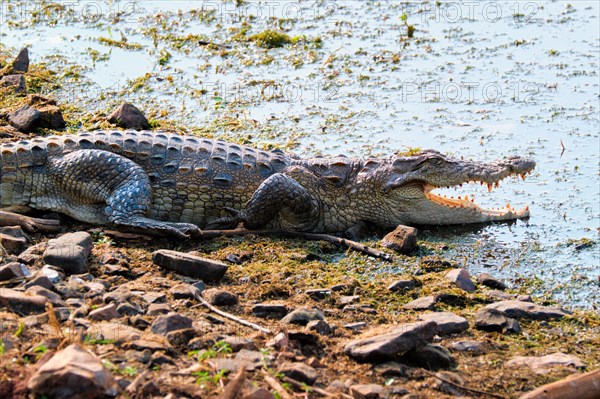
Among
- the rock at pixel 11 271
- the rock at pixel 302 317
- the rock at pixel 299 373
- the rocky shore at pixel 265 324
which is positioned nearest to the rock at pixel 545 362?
the rocky shore at pixel 265 324

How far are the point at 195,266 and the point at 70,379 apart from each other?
218 centimetres

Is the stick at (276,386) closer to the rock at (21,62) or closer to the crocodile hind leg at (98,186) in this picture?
the crocodile hind leg at (98,186)

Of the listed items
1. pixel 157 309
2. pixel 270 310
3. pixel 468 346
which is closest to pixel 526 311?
pixel 468 346

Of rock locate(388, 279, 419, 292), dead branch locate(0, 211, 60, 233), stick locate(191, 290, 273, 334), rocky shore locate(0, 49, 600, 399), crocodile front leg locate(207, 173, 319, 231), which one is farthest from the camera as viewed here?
crocodile front leg locate(207, 173, 319, 231)

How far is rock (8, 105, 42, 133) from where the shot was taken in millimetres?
8719

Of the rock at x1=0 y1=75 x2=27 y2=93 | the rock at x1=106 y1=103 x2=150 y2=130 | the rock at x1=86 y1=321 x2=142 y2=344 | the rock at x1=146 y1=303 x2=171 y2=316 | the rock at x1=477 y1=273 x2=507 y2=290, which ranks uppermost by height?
the rock at x1=0 y1=75 x2=27 y2=93

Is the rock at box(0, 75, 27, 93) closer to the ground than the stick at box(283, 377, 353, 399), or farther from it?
farther from it

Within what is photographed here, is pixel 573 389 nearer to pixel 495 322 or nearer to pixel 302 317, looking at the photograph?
pixel 495 322

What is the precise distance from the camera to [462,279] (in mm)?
6387

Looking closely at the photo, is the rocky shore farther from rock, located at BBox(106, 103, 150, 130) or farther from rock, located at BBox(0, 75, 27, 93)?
rock, located at BBox(0, 75, 27, 93)

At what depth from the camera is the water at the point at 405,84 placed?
7.78m

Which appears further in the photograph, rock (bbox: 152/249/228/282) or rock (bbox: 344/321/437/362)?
rock (bbox: 152/249/228/282)

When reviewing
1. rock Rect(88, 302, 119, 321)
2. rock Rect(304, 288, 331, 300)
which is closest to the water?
rock Rect(304, 288, 331, 300)

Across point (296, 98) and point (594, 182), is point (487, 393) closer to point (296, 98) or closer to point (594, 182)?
point (594, 182)
